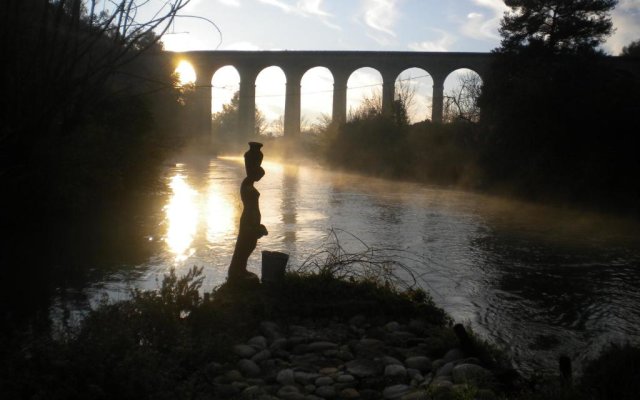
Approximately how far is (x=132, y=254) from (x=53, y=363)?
303 inches

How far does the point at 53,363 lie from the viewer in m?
4.00

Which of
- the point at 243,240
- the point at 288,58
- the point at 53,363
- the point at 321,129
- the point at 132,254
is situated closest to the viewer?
the point at 53,363

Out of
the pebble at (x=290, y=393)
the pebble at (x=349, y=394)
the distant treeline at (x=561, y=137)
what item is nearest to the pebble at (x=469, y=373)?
the pebble at (x=349, y=394)

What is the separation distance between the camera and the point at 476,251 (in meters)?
13.1

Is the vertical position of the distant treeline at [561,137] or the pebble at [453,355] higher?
the distant treeline at [561,137]

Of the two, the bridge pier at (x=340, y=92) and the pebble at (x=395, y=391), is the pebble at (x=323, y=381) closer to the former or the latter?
the pebble at (x=395, y=391)

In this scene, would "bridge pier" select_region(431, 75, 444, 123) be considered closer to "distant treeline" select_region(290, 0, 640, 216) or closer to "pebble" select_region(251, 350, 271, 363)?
"distant treeline" select_region(290, 0, 640, 216)

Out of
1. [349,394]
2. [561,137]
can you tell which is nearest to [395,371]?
[349,394]

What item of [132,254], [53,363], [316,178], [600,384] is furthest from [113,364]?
[316,178]

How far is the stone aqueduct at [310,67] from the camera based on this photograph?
2151 inches

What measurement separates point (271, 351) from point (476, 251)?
8288 mm

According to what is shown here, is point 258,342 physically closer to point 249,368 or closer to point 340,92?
point 249,368

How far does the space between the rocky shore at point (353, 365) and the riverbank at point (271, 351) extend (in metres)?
0.01

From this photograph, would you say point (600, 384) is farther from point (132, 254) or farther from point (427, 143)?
point (427, 143)
